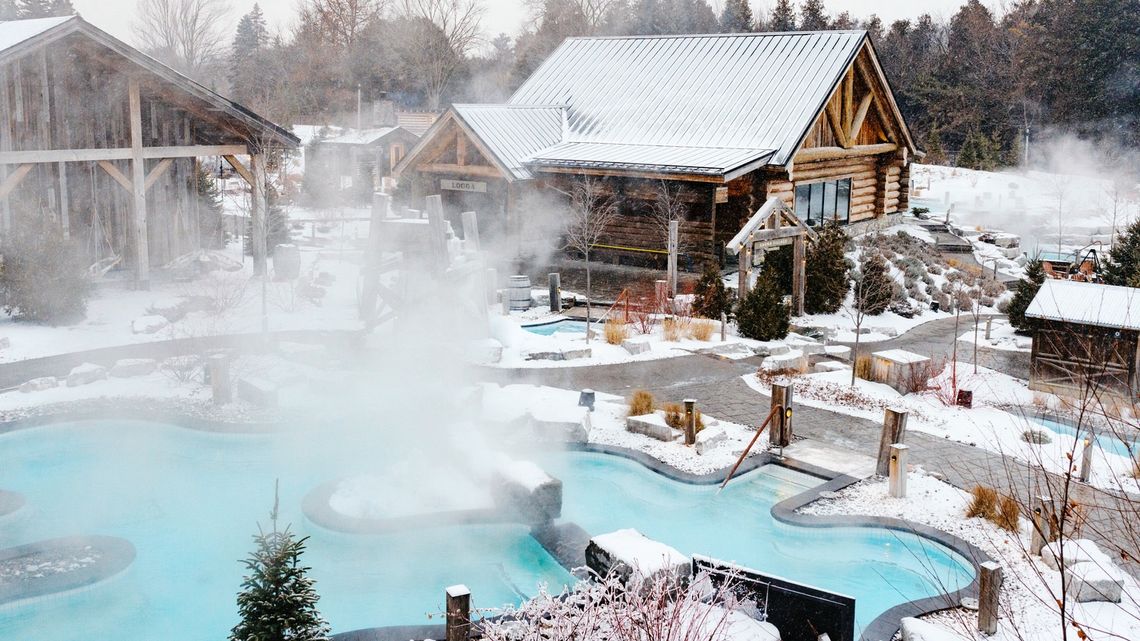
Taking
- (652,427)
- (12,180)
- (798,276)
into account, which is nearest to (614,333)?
(798,276)

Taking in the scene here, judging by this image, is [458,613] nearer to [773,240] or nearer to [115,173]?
[773,240]

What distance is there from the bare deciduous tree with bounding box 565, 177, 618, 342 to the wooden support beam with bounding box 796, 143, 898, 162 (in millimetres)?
4836

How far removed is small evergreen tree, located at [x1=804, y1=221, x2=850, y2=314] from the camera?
1988 cm

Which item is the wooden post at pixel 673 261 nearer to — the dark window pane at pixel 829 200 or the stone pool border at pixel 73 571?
the dark window pane at pixel 829 200

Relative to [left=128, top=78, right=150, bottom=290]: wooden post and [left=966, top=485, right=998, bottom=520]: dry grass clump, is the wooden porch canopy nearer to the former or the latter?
[left=966, top=485, right=998, bottom=520]: dry grass clump

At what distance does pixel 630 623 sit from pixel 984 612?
3.50 meters

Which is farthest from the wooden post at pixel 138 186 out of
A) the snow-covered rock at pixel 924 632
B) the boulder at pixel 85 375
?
the snow-covered rock at pixel 924 632

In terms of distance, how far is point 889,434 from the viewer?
11391 millimetres

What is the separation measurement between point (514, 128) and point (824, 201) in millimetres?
8597

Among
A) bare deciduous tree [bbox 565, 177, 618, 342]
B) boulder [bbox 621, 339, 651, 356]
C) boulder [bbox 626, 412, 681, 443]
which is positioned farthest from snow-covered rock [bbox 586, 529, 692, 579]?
bare deciduous tree [bbox 565, 177, 618, 342]

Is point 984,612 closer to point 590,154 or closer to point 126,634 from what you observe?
point 126,634

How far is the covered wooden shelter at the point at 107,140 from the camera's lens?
17.7 meters

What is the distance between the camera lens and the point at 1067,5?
4991 centimetres

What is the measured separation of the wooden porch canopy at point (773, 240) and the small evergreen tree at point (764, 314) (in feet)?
1.21
